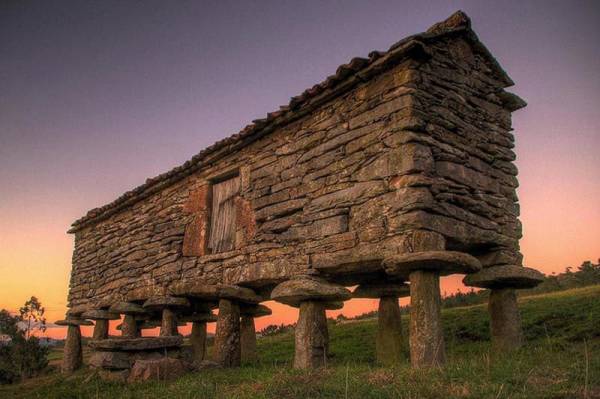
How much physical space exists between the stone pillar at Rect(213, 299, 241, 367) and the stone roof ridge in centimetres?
272

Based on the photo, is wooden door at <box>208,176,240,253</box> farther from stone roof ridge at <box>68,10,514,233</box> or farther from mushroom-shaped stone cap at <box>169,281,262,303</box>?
mushroom-shaped stone cap at <box>169,281,262,303</box>

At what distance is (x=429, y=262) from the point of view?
17.5ft

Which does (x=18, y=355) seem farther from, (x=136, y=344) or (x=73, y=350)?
(x=136, y=344)

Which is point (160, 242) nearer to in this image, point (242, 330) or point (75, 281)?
point (242, 330)

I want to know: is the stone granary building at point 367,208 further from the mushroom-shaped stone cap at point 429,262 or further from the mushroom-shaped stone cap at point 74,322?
the mushroom-shaped stone cap at point 74,322

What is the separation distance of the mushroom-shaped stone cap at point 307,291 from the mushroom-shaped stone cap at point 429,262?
0.95m

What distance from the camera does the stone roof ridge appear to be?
6.12 meters

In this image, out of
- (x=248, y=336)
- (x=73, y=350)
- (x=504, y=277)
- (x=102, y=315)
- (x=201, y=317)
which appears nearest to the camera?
(x=504, y=277)

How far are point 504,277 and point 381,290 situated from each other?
6.21 ft

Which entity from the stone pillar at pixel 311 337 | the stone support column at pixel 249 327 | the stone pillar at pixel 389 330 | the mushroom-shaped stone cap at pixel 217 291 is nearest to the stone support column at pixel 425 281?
the stone pillar at pixel 311 337

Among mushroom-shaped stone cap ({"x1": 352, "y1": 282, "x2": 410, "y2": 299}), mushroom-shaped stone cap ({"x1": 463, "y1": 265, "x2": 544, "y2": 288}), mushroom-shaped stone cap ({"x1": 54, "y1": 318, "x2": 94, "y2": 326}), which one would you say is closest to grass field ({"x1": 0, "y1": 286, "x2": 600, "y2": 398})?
mushroom-shaped stone cap ({"x1": 463, "y1": 265, "x2": 544, "y2": 288})

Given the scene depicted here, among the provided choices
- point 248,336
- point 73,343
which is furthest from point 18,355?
point 248,336

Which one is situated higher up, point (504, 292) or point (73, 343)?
point (504, 292)

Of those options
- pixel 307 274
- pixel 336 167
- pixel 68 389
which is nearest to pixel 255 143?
pixel 336 167
